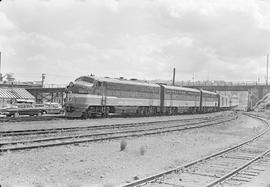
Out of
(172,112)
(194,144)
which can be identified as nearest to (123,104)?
(172,112)

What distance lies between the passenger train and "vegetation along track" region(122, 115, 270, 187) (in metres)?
17.1

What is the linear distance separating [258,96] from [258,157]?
107 meters

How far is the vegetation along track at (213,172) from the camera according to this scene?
1020 centimetres

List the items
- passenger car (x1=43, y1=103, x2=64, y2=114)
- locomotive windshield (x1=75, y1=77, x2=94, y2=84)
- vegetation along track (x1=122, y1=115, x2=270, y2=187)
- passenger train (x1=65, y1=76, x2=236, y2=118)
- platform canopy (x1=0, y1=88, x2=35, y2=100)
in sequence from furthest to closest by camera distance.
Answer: platform canopy (x1=0, y1=88, x2=35, y2=100) < passenger car (x1=43, y1=103, x2=64, y2=114) < locomotive windshield (x1=75, y1=77, x2=94, y2=84) < passenger train (x1=65, y1=76, x2=236, y2=118) < vegetation along track (x1=122, y1=115, x2=270, y2=187)

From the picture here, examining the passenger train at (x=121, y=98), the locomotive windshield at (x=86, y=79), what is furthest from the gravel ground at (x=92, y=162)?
the locomotive windshield at (x=86, y=79)

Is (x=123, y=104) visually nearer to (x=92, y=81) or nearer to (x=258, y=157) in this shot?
(x=92, y=81)

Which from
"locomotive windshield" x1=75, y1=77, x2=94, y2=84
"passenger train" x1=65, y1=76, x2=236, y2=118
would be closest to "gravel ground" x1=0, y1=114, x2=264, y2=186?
"passenger train" x1=65, y1=76, x2=236, y2=118

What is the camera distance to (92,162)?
513 inches

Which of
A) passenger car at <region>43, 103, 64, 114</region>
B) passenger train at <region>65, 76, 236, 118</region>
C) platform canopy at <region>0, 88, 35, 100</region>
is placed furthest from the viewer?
platform canopy at <region>0, 88, 35, 100</region>

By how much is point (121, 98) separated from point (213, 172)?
24061 millimetres

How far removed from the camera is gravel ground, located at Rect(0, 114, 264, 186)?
10.2m

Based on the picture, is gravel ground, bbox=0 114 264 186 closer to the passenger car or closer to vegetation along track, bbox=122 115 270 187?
vegetation along track, bbox=122 115 270 187

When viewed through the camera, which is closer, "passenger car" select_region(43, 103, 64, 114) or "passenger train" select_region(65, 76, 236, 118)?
"passenger train" select_region(65, 76, 236, 118)

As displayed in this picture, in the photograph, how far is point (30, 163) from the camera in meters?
12.0
